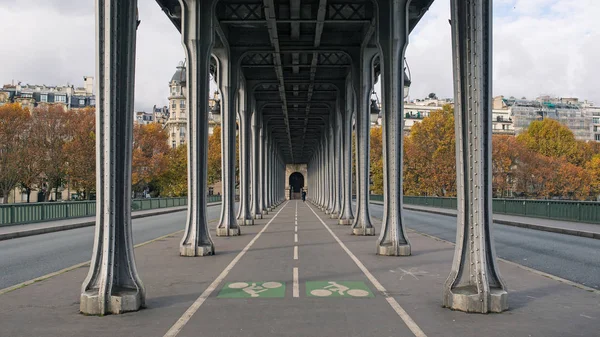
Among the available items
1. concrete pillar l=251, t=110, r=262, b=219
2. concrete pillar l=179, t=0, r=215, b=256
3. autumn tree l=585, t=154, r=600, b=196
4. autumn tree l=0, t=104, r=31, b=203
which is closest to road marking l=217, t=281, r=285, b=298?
concrete pillar l=179, t=0, r=215, b=256

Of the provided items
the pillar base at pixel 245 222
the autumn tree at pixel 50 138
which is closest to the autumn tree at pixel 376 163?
the autumn tree at pixel 50 138

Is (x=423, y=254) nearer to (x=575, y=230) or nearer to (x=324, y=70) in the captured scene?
(x=575, y=230)

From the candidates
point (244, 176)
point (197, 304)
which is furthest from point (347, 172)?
point (197, 304)

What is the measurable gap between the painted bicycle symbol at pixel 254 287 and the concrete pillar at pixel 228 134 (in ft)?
40.5

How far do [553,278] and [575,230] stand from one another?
1298 centimetres

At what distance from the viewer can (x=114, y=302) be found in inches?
320

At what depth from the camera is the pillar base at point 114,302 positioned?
8.02 metres

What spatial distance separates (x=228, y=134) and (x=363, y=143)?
5711 millimetres

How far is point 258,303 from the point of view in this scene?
29.1ft

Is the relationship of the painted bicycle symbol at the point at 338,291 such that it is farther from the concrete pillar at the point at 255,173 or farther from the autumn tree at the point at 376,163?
the autumn tree at the point at 376,163

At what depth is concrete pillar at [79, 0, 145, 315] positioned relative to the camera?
320 inches

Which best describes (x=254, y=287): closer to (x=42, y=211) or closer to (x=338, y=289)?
(x=338, y=289)

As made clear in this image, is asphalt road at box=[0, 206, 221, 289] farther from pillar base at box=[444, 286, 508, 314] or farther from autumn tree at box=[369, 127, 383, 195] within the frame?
autumn tree at box=[369, 127, 383, 195]

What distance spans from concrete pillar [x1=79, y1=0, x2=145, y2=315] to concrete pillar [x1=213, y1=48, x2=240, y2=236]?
1431cm
